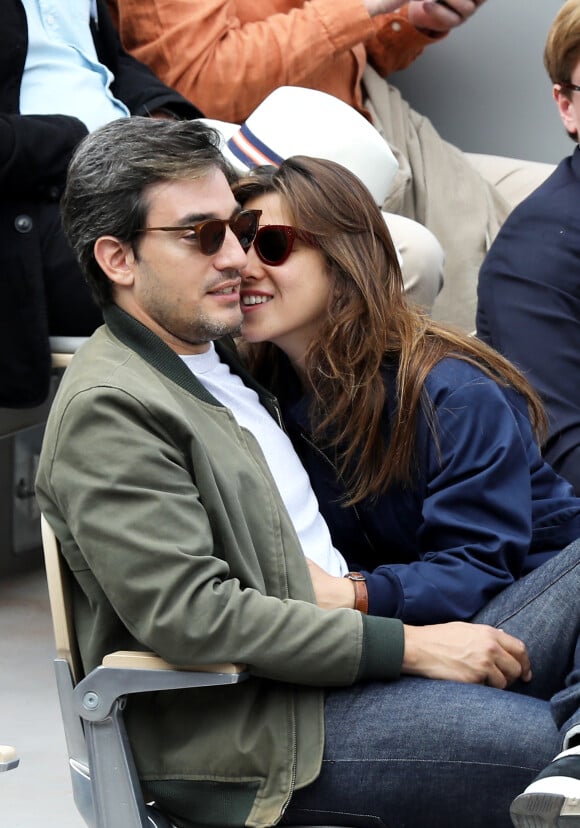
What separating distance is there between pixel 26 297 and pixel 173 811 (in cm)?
149

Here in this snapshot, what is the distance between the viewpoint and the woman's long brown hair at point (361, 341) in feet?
7.51

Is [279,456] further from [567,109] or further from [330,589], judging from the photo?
[567,109]

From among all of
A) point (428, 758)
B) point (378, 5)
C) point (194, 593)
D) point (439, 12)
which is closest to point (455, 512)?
point (428, 758)

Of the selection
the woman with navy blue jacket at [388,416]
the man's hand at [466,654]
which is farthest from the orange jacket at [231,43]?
the man's hand at [466,654]

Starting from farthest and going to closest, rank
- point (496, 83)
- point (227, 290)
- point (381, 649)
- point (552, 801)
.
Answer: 1. point (496, 83)
2. point (227, 290)
3. point (381, 649)
4. point (552, 801)

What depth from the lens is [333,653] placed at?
1858 millimetres

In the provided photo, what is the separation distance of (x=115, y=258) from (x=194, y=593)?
590 millimetres

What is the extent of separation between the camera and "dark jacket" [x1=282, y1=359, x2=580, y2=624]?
2.15m

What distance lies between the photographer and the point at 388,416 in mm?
2307

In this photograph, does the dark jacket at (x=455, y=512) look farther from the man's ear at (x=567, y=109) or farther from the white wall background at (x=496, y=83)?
the white wall background at (x=496, y=83)

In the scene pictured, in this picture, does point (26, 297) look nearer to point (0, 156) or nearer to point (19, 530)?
point (0, 156)

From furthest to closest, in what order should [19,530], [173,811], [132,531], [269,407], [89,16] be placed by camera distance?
[19,530] → [89,16] → [269,407] → [173,811] → [132,531]

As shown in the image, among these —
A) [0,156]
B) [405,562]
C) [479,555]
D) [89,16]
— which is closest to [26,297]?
[0,156]

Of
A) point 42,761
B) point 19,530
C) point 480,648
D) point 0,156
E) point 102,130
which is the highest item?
point 102,130
